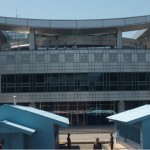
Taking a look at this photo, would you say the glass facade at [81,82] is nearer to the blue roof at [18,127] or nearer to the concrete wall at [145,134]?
the concrete wall at [145,134]

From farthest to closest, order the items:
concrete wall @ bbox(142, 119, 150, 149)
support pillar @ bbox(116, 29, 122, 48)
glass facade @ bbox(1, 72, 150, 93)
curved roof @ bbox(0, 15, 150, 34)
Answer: support pillar @ bbox(116, 29, 122, 48) < glass facade @ bbox(1, 72, 150, 93) < curved roof @ bbox(0, 15, 150, 34) < concrete wall @ bbox(142, 119, 150, 149)

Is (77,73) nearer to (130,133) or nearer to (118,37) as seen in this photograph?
(118,37)

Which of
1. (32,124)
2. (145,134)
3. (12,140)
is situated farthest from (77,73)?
(12,140)

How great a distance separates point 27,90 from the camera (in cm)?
5772

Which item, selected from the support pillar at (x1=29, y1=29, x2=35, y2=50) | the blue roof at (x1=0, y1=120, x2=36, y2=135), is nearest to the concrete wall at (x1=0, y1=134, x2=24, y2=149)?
the blue roof at (x1=0, y1=120, x2=36, y2=135)

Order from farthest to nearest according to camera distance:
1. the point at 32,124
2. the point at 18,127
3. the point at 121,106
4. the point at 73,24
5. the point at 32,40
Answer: the point at 32,40 → the point at 73,24 → the point at 121,106 → the point at 32,124 → the point at 18,127

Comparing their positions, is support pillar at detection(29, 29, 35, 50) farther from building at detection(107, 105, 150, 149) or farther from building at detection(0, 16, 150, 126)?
building at detection(107, 105, 150, 149)

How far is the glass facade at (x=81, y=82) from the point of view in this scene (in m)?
57.5

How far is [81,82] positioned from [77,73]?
53.4 inches

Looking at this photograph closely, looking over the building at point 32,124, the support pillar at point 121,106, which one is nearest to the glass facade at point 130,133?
the building at point 32,124

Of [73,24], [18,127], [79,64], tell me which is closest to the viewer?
[18,127]

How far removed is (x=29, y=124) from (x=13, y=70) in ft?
119

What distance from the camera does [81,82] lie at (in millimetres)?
57562

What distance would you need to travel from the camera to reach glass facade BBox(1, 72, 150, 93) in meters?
57.5
